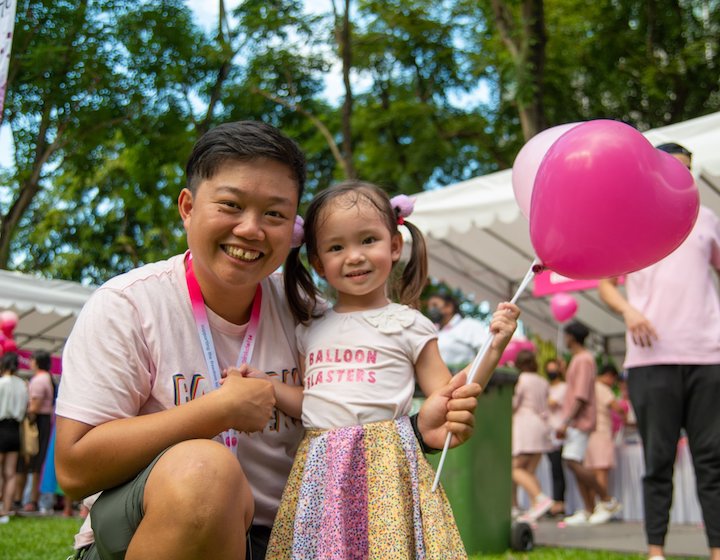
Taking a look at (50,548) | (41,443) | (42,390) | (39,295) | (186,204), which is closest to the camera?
(186,204)

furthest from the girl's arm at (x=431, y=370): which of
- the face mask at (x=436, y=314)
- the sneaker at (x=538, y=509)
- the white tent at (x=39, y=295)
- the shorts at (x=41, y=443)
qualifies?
the white tent at (x=39, y=295)

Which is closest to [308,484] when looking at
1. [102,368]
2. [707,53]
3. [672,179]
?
[102,368]

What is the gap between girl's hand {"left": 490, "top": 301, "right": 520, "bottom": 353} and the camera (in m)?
2.20

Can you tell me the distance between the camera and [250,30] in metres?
11.3

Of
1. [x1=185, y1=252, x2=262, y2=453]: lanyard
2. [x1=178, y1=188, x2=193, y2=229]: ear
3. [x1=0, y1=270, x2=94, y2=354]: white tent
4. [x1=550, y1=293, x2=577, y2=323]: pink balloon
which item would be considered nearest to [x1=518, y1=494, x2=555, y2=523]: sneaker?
[x1=550, y1=293, x2=577, y2=323]: pink balloon

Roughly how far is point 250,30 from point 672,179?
32.5 ft

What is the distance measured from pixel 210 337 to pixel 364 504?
613 millimetres

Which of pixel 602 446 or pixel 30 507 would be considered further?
pixel 30 507

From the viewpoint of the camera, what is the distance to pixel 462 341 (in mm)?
5391

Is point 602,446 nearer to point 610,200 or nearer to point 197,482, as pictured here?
point 610,200

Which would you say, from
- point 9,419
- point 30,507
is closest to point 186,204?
point 9,419

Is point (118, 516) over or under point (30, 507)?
over

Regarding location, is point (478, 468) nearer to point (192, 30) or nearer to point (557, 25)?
point (192, 30)

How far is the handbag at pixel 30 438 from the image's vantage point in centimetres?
909
